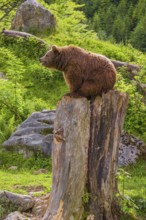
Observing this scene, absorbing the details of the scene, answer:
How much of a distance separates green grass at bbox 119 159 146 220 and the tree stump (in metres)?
0.52

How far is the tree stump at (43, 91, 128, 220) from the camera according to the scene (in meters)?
7.49

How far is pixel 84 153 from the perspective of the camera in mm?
7617

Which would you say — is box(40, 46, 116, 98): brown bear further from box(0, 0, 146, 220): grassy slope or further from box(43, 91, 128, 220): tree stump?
box(0, 0, 146, 220): grassy slope

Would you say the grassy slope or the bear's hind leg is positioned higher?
the bear's hind leg

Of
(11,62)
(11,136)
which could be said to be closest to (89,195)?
(11,136)

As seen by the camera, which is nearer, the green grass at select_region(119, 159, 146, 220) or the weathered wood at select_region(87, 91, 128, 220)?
the weathered wood at select_region(87, 91, 128, 220)

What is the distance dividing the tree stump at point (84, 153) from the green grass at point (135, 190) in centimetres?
52

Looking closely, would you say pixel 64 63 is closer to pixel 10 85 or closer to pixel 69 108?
pixel 69 108

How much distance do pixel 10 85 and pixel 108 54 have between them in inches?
242

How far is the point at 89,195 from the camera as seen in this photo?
25.6 feet

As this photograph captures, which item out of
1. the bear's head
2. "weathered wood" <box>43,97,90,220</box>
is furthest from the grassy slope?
the bear's head

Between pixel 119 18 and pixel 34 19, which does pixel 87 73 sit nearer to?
pixel 34 19

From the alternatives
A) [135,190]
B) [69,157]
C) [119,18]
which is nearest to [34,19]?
[135,190]

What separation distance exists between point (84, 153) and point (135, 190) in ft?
9.50
